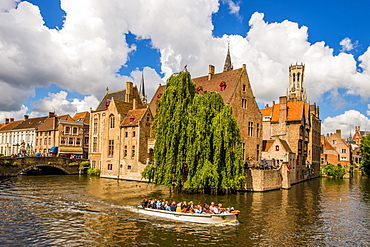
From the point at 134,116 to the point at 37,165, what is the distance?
65.7 ft

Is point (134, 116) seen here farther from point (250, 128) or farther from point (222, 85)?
point (250, 128)

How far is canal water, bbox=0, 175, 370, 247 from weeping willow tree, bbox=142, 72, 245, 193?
224 centimetres

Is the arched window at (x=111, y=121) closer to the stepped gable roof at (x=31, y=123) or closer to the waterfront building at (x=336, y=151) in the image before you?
→ the stepped gable roof at (x=31, y=123)

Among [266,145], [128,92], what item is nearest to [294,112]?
[266,145]

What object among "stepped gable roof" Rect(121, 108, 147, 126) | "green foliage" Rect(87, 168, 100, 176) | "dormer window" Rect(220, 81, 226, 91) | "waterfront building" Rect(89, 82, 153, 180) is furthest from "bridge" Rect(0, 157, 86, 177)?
"dormer window" Rect(220, 81, 226, 91)

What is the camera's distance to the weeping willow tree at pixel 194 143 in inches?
1298

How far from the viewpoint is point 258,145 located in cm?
4919

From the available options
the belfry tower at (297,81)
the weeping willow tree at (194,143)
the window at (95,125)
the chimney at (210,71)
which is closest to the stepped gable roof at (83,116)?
the window at (95,125)

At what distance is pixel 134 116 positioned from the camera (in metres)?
52.1

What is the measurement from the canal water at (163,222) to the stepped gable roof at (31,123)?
47.2 meters

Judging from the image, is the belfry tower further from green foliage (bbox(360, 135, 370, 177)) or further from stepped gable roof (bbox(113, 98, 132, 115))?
stepped gable roof (bbox(113, 98, 132, 115))

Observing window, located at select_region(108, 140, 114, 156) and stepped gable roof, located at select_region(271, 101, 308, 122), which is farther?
window, located at select_region(108, 140, 114, 156)

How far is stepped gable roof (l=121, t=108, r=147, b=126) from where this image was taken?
167 feet

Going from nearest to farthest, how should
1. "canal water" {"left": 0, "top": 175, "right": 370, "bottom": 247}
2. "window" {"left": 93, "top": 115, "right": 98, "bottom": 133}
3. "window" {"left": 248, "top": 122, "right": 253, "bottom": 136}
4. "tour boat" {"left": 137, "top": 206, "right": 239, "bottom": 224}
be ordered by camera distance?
"canal water" {"left": 0, "top": 175, "right": 370, "bottom": 247} → "tour boat" {"left": 137, "top": 206, "right": 239, "bottom": 224} → "window" {"left": 248, "top": 122, "right": 253, "bottom": 136} → "window" {"left": 93, "top": 115, "right": 98, "bottom": 133}
